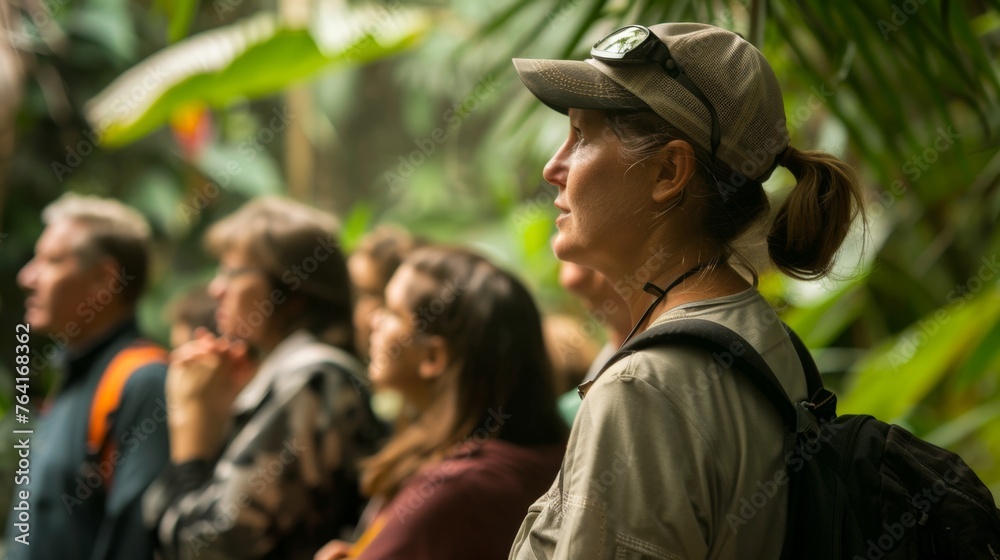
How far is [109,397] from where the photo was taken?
210cm

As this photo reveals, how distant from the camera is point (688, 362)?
82cm

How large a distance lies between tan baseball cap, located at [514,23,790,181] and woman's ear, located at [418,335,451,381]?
2.33ft

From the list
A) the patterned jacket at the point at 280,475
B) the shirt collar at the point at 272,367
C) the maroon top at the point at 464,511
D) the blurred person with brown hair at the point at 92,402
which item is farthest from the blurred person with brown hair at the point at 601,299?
the blurred person with brown hair at the point at 92,402

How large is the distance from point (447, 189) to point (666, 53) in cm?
444

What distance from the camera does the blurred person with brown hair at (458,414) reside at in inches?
53.8

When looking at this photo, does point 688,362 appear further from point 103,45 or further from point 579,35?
point 103,45

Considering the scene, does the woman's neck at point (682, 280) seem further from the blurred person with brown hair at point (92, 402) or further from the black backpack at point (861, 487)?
the blurred person with brown hair at point (92, 402)

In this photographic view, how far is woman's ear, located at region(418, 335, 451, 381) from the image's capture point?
157cm

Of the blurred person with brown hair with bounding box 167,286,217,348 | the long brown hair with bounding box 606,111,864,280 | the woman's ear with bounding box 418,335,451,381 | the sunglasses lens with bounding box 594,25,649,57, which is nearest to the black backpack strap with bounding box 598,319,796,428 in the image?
the long brown hair with bounding box 606,111,864,280

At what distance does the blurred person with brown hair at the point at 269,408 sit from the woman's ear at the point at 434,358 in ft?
0.95

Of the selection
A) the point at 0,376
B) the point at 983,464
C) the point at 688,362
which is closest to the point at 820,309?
the point at 983,464

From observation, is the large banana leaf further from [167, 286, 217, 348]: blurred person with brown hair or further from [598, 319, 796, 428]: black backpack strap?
[598, 319, 796, 428]: black backpack strap

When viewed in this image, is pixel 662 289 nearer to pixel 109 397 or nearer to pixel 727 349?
pixel 727 349

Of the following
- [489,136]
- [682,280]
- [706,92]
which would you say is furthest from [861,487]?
[489,136]
